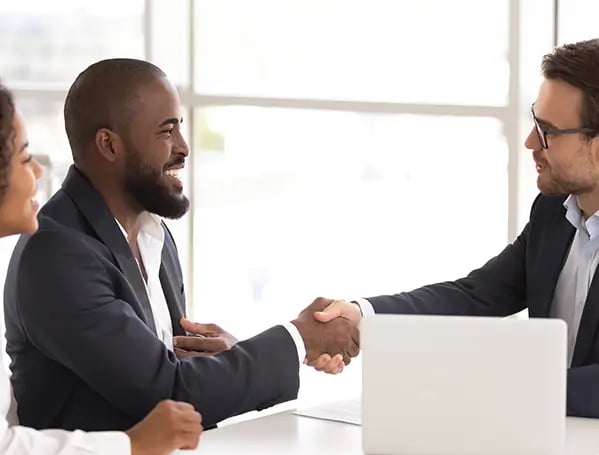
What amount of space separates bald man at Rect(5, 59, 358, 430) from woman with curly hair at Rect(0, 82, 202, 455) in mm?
362

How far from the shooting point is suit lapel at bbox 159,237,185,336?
3.07 metres

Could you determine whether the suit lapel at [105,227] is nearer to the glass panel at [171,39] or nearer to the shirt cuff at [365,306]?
the shirt cuff at [365,306]

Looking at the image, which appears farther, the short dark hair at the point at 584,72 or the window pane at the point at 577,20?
the window pane at the point at 577,20

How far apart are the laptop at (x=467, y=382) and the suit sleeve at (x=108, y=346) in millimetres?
599

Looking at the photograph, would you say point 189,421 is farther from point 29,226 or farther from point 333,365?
point 333,365

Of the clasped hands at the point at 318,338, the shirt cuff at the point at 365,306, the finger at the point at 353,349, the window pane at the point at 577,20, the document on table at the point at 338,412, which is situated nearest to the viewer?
the document on table at the point at 338,412

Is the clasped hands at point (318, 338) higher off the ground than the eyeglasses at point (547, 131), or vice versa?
the eyeglasses at point (547, 131)

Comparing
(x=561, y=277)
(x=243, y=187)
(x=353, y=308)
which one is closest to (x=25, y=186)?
(x=353, y=308)

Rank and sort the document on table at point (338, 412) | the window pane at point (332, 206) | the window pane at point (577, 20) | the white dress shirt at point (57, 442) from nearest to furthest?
the white dress shirt at point (57, 442) < the document on table at point (338, 412) < the window pane at point (577, 20) < the window pane at point (332, 206)

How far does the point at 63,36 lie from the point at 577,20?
1972mm

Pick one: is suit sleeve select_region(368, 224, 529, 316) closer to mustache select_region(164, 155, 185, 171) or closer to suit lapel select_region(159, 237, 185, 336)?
suit lapel select_region(159, 237, 185, 336)

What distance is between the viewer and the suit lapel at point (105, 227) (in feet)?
9.14

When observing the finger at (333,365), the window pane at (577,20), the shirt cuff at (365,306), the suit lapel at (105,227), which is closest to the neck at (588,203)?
the shirt cuff at (365,306)

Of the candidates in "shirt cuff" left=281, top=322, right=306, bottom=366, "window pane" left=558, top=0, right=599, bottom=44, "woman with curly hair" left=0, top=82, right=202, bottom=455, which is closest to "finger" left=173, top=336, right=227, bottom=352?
"shirt cuff" left=281, top=322, right=306, bottom=366
